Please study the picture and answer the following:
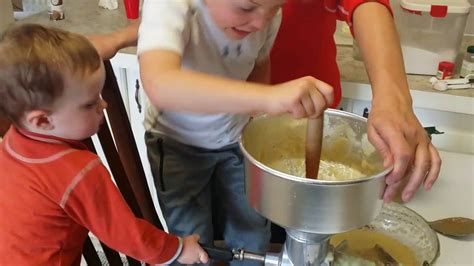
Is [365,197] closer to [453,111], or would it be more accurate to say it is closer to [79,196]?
[79,196]

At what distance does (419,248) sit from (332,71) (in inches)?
15.2

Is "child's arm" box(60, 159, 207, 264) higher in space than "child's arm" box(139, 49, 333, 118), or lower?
lower

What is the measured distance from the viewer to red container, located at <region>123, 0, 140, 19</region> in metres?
1.54

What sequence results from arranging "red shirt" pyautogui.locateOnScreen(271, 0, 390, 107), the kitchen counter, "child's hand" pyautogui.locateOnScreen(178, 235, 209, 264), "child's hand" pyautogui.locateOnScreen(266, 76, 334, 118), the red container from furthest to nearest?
the red container → "red shirt" pyautogui.locateOnScreen(271, 0, 390, 107) → the kitchen counter → "child's hand" pyautogui.locateOnScreen(178, 235, 209, 264) → "child's hand" pyautogui.locateOnScreen(266, 76, 334, 118)

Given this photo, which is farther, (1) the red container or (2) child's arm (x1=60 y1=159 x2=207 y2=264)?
(1) the red container

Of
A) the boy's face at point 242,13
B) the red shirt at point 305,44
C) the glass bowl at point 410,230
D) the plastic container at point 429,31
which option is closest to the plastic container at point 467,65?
the plastic container at point 429,31

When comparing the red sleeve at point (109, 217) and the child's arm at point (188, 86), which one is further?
the red sleeve at point (109, 217)

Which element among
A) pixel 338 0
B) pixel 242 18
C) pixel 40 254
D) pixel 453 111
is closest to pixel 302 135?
pixel 242 18

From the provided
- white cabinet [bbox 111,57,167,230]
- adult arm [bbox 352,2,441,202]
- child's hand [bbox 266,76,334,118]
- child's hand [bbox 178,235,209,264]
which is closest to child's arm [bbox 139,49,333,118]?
child's hand [bbox 266,76,334,118]

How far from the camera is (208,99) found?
0.66 meters

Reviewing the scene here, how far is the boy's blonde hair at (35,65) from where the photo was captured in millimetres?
744

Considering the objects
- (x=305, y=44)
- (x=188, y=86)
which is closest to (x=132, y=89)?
(x=305, y=44)

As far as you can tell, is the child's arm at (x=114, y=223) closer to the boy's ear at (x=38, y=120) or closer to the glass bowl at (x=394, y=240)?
the boy's ear at (x=38, y=120)

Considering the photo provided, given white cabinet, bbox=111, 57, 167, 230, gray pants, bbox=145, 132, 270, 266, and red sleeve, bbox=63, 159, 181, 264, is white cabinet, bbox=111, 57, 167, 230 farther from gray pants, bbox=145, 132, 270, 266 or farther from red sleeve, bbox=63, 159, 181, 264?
red sleeve, bbox=63, 159, 181, 264
